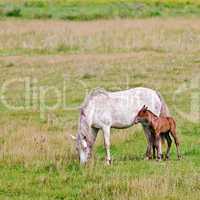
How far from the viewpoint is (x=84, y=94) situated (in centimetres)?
2277

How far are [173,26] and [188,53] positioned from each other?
31.3 feet

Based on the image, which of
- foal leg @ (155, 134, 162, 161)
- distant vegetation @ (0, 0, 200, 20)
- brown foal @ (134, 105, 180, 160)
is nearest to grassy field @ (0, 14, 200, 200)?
foal leg @ (155, 134, 162, 161)

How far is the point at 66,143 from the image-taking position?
48.1 feet

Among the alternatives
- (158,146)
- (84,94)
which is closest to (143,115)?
(158,146)

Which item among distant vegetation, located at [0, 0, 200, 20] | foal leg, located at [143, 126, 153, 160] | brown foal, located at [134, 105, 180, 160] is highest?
distant vegetation, located at [0, 0, 200, 20]

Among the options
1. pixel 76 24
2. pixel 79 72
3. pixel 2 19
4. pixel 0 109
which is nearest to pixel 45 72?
pixel 79 72

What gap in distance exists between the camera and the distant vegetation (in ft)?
165

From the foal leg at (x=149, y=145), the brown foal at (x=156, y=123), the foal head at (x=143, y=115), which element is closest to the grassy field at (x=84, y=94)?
the foal leg at (x=149, y=145)

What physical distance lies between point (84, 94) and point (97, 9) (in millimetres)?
32050

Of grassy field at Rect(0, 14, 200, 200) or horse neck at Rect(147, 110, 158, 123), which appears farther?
horse neck at Rect(147, 110, 158, 123)

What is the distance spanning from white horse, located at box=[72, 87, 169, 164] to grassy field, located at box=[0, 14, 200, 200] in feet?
1.41

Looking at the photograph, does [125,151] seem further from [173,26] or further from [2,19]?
[2,19]

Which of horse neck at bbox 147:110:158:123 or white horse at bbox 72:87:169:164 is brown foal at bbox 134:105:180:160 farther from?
white horse at bbox 72:87:169:164

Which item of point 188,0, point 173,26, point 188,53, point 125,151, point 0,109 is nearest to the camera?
point 125,151
